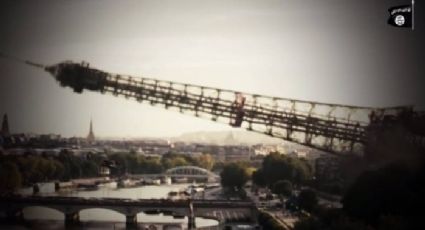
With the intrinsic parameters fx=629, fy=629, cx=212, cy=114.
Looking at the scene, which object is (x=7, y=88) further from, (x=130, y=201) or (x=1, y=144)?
(x=130, y=201)

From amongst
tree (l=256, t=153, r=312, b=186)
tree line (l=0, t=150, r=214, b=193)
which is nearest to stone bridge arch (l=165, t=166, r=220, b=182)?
tree line (l=0, t=150, r=214, b=193)

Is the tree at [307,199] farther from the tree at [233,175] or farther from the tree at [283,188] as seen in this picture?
the tree at [233,175]

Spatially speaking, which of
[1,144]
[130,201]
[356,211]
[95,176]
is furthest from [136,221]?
[356,211]

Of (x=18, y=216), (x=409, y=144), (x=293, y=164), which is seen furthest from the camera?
(x=18, y=216)

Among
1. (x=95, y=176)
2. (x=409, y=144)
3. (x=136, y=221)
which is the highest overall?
(x=409, y=144)

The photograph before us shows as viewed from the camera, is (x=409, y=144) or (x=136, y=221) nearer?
(x=409, y=144)

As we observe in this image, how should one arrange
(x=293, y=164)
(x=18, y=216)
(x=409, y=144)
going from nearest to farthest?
1. (x=409, y=144)
2. (x=293, y=164)
3. (x=18, y=216)

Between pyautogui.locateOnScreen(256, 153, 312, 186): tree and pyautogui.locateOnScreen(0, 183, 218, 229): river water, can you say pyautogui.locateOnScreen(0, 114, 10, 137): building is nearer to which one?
pyautogui.locateOnScreen(0, 183, 218, 229): river water
